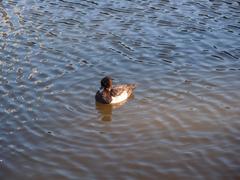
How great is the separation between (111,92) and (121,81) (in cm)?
143

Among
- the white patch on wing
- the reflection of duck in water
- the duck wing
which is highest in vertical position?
the duck wing

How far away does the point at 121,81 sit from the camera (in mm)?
16750

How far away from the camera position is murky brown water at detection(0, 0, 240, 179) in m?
12.1

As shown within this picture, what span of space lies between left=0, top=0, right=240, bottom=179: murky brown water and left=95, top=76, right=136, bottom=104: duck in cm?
29

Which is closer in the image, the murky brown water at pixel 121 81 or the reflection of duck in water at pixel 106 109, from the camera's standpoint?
the murky brown water at pixel 121 81

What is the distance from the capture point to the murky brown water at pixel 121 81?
1209cm

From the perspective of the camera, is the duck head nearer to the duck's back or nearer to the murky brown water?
the duck's back

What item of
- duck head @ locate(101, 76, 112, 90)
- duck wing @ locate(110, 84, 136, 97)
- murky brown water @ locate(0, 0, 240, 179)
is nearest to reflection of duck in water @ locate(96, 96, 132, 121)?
A: murky brown water @ locate(0, 0, 240, 179)

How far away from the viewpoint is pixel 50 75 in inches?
655

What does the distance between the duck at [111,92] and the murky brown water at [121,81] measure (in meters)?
0.29

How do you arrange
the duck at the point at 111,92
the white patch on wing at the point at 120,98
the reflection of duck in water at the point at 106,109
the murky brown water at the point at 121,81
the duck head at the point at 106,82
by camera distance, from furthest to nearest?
the duck head at the point at 106,82, the duck at the point at 111,92, the white patch on wing at the point at 120,98, the reflection of duck in water at the point at 106,109, the murky brown water at the point at 121,81

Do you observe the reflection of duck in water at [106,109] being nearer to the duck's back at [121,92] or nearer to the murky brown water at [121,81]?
the murky brown water at [121,81]

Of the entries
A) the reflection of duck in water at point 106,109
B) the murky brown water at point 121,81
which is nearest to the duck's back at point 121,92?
the reflection of duck in water at point 106,109

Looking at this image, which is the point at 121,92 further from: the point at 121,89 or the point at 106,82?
the point at 106,82
